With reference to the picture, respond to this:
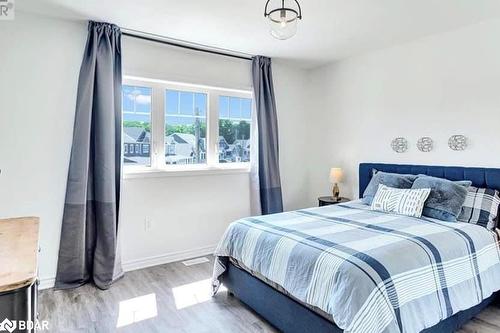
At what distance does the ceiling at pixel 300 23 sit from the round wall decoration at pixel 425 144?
1.09 metres

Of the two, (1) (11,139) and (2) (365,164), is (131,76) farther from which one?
(2) (365,164)

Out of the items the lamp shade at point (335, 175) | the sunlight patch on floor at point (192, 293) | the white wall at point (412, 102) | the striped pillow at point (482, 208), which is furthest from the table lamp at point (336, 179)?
the sunlight patch on floor at point (192, 293)

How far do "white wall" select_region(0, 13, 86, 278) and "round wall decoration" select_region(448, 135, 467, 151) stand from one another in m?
3.74

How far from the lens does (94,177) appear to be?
3031 millimetres

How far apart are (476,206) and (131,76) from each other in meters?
3.51

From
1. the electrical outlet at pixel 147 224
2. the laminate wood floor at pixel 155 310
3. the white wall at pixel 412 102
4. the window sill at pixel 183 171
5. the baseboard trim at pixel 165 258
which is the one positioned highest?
the white wall at pixel 412 102

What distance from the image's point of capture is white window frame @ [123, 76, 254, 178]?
3.44 m

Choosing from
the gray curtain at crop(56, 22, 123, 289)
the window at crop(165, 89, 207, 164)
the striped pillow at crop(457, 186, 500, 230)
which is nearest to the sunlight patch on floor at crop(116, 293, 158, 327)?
the gray curtain at crop(56, 22, 123, 289)

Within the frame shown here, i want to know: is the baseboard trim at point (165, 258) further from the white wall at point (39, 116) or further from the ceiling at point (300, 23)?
the ceiling at point (300, 23)

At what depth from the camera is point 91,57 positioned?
2.98 metres

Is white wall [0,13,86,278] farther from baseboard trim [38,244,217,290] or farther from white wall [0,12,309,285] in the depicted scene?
baseboard trim [38,244,217,290]

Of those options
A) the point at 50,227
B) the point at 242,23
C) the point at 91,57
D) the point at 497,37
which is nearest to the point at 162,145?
the point at 91,57

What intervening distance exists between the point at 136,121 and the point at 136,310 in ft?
6.31

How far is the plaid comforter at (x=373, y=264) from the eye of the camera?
1.68 m
